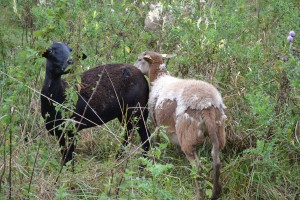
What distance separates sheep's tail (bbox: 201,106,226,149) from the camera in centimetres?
498

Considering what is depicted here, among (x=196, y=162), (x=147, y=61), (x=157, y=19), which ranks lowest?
(x=196, y=162)

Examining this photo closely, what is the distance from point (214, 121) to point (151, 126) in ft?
5.23

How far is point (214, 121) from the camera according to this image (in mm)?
5031

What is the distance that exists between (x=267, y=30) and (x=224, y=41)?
49.9 inches

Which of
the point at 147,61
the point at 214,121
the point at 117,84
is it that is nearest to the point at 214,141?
the point at 214,121

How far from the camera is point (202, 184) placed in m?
4.99

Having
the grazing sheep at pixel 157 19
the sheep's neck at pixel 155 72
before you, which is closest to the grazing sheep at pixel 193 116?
the sheep's neck at pixel 155 72

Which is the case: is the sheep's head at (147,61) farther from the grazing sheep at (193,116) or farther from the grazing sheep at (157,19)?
the grazing sheep at (157,19)

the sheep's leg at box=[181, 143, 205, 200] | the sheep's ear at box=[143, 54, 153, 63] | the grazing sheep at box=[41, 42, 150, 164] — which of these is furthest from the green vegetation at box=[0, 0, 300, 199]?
the sheep's ear at box=[143, 54, 153, 63]

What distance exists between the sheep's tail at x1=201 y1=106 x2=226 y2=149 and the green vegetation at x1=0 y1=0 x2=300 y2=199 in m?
0.27

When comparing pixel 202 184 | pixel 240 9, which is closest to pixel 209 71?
pixel 240 9

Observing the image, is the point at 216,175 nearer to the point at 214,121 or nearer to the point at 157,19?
the point at 214,121

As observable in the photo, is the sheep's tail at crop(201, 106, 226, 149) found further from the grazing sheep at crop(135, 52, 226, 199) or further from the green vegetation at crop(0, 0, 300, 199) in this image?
the green vegetation at crop(0, 0, 300, 199)

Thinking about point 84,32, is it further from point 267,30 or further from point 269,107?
point 269,107
